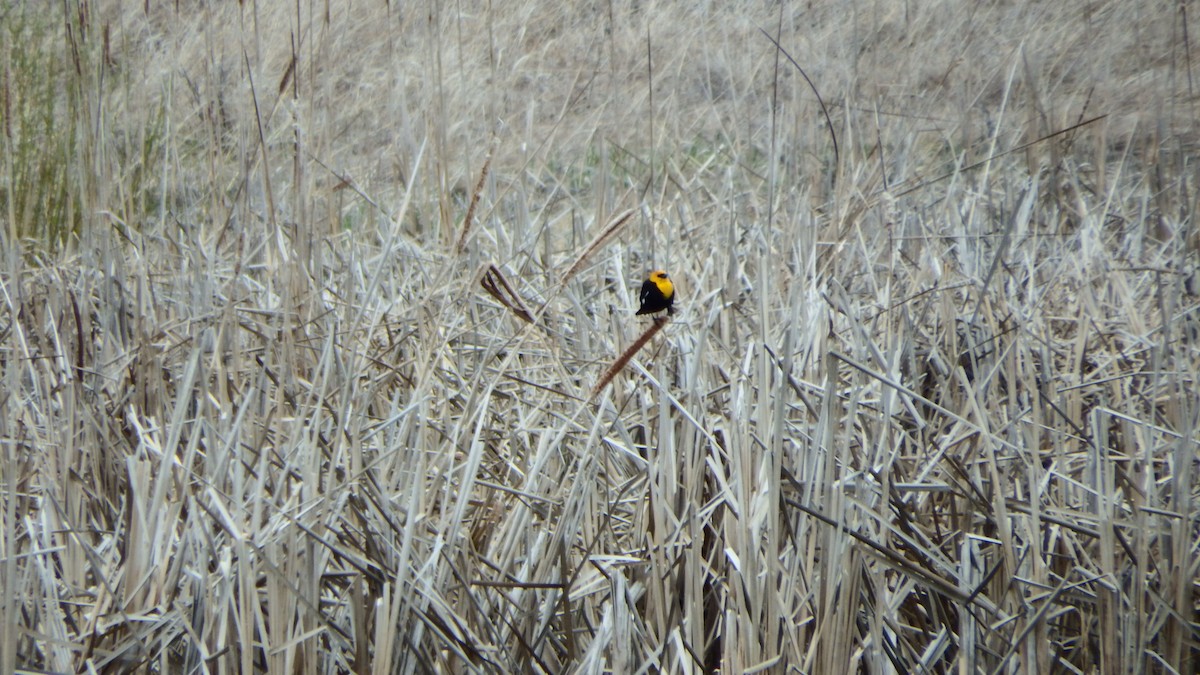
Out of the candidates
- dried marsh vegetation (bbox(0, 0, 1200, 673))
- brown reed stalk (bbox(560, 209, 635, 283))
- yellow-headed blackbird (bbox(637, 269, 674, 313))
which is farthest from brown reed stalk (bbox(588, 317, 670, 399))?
yellow-headed blackbird (bbox(637, 269, 674, 313))

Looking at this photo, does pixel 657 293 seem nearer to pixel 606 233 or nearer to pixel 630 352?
pixel 606 233

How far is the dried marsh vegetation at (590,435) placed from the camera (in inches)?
42.6

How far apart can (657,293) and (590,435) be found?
1.23 ft

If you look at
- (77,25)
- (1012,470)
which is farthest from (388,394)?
(1012,470)

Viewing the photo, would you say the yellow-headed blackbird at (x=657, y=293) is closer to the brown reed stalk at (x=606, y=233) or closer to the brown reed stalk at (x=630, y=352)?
the brown reed stalk at (x=606, y=233)

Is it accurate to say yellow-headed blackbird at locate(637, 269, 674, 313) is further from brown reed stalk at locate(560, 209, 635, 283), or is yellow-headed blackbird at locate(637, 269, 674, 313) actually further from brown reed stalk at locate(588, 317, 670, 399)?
brown reed stalk at locate(588, 317, 670, 399)

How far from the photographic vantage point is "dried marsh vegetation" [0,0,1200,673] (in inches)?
42.6

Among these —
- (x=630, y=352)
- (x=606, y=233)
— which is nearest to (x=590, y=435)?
(x=630, y=352)

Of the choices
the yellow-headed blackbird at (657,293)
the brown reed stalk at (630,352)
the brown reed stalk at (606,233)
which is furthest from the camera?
the yellow-headed blackbird at (657,293)

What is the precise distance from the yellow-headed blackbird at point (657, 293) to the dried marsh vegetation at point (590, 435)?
5 centimetres

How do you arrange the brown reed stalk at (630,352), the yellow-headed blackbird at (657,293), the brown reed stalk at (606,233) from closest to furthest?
the brown reed stalk at (630,352) → the brown reed stalk at (606,233) → the yellow-headed blackbird at (657,293)

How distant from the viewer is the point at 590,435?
121 cm

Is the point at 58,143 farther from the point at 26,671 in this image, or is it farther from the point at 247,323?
the point at 26,671

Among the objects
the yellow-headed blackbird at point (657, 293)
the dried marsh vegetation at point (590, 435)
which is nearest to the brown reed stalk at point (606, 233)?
the dried marsh vegetation at point (590, 435)
